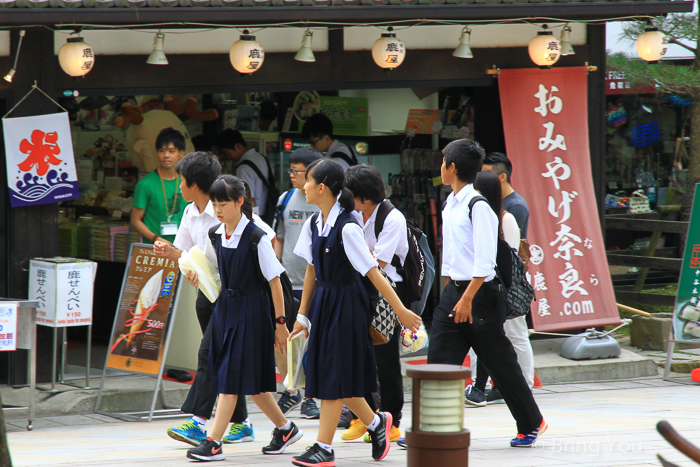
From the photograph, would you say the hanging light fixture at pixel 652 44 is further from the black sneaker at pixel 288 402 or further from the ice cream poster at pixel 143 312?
the ice cream poster at pixel 143 312

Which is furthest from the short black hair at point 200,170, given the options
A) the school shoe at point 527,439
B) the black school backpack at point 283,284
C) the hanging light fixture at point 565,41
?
the hanging light fixture at point 565,41

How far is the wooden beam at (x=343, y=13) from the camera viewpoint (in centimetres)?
693

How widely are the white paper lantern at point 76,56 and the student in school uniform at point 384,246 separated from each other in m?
2.76

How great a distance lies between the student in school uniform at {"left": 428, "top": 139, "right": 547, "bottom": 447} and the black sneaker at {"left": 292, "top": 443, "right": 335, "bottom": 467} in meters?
1.03

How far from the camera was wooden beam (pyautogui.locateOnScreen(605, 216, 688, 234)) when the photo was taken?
1094cm

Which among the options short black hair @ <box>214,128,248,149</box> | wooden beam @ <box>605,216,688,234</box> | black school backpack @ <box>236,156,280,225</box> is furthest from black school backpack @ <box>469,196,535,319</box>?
wooden beam @ <box>605,216,688,234</box>

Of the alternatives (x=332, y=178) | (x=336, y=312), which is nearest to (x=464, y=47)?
(x=332, y=178)

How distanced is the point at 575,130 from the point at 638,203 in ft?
13.3

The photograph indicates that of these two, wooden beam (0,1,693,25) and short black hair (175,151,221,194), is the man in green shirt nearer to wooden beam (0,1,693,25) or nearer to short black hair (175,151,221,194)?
wooden beam (0,1,693,25)

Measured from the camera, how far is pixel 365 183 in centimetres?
580

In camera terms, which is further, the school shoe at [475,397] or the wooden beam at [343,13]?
the school shoe at [475,397]

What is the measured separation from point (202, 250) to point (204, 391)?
3.21 feet

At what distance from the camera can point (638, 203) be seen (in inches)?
502

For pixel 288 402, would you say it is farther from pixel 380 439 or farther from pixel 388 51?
pixel 388 51
